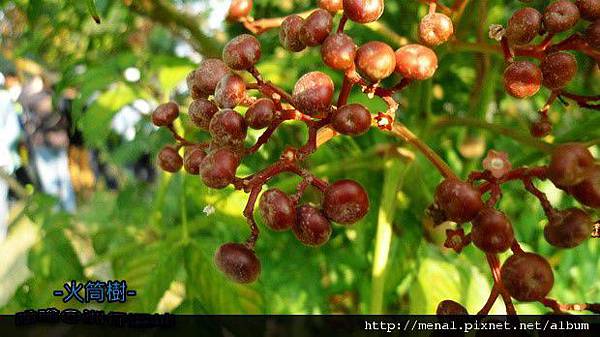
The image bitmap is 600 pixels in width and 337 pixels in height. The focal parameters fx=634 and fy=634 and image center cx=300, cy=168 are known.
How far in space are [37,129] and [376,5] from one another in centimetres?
416

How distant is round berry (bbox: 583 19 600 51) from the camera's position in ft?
2.12

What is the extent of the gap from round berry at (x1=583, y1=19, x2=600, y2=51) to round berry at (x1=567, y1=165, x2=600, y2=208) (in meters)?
0.15

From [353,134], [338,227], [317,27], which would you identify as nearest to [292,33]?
[317,27]

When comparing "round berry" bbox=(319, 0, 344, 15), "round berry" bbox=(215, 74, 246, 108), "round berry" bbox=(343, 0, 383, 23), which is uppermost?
"round berry" bbox=(343, 0, 383, 23)

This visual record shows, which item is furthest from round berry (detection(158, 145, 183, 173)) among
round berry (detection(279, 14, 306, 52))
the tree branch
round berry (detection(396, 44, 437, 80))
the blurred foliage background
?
the tree branch

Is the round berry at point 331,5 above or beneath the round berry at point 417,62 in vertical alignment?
above

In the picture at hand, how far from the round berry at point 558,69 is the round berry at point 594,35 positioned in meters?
0.02

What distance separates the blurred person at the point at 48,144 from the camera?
13.8ft

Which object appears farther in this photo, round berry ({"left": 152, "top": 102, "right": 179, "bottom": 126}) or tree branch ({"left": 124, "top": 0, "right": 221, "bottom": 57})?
tree branch ({"left": 124, "top": 0, "right": 221, "bottom": 57})

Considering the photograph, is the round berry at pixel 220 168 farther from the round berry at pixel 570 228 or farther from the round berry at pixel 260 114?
the round berry at pixel 570 228

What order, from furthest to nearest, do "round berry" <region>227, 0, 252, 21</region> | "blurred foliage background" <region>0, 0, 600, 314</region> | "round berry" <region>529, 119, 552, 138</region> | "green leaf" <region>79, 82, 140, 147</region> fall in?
"green leaf" <region>79, 82, 140, 147</region> < "blurred foliage background" <region>0, 0, 600, 314</region> < "round berry" <region>227, 0, 252, 21</region> < "round berry" <region>529, 119, 552, 138</region>

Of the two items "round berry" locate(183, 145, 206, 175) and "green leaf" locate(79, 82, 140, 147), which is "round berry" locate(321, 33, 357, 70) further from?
"green leaf" locate(79, 82, 140, 147)

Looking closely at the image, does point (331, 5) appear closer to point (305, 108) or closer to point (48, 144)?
point (305, 108)

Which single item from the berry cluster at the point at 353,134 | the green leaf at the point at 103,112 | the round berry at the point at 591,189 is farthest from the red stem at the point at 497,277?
the green leaf at the point at 103,112
